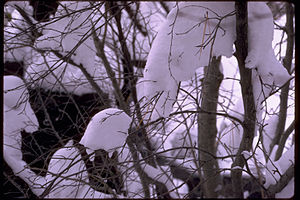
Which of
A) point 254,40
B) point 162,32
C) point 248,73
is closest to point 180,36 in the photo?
point 162,32

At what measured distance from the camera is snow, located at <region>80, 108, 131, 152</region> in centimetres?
247

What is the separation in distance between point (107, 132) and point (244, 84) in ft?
3.51

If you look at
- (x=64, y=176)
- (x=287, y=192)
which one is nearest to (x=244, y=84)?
(x=287, y=192)

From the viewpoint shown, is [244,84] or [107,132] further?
[107,132]

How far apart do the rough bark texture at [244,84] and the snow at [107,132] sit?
2.91 feet

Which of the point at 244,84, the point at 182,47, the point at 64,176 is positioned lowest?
the point at 64,176

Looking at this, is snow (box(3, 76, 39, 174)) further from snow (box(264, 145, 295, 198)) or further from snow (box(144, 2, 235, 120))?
snow (box(264, 145, 295, 198))

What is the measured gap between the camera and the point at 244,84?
7.49 ft

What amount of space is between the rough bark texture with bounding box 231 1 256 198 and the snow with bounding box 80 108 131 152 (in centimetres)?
89

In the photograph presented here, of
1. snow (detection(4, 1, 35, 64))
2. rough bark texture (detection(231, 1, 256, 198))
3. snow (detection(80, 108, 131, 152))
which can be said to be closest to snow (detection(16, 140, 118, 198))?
snow (detection(80, 108, 131, 152))

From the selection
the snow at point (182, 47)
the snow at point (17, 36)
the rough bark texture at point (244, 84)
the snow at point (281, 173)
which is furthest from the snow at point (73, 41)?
the snow at point (281, 173)

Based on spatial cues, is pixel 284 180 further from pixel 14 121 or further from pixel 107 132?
pixel 14 121

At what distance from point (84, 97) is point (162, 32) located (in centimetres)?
344

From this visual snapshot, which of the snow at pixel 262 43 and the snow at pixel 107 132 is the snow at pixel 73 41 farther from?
the snow at pixel 262 43
